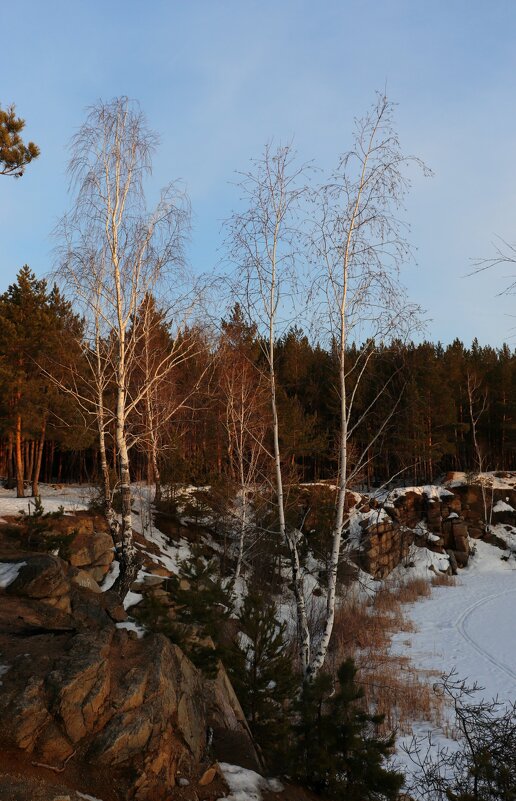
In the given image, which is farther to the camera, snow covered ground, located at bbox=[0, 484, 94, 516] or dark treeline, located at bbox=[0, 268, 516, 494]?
snow covered ground, located at bbox=[0, 484, 94, 516]

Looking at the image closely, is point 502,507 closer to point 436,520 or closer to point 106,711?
point 436,520

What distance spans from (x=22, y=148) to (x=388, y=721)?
39.9ft

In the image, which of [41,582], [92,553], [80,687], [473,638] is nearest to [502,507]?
[473,638]

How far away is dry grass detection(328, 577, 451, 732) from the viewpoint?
408 inches

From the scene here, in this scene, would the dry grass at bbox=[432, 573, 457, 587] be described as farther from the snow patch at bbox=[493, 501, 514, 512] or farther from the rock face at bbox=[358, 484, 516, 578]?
the snow patch at bbox=[493, 501, 514, 512]

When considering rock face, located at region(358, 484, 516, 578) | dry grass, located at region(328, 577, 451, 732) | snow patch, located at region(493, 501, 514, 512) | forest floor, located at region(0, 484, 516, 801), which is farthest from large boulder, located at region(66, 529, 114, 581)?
snow patch, located at region(493, 501, 514, 512)

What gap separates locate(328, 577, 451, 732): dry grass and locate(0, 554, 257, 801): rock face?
7.25 ft

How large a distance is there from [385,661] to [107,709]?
10312 mm

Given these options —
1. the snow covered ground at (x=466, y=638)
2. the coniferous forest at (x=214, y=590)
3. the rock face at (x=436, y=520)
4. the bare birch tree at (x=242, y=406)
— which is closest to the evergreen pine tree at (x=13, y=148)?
the coniferous forest at (x=214, y=590)

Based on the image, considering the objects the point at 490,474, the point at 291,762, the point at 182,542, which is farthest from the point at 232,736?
the point at 490,474

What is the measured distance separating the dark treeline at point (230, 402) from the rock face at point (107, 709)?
16.9ft

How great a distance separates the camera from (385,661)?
527 inches

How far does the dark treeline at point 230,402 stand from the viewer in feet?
48.5

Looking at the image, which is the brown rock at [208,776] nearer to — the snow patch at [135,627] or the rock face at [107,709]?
the rock face at [107,709]
